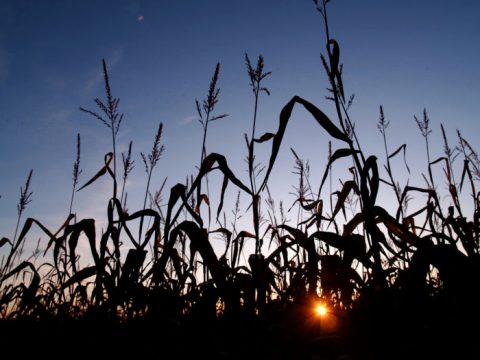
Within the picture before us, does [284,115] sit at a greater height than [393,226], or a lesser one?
greater

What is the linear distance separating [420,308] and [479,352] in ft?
0.86

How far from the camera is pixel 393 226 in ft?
5.20

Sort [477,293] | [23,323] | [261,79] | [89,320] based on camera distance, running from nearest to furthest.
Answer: [477,293] < [89,320] < [23,323] < [261,79]

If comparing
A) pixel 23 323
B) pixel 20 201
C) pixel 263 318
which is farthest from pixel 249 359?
pixel 20 201

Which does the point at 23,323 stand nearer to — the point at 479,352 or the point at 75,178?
the point at 75,178

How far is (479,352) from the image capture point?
3.35 feet

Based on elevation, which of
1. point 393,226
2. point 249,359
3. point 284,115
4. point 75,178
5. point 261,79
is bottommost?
point 249,359

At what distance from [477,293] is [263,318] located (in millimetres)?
908

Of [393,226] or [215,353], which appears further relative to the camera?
[393,226]

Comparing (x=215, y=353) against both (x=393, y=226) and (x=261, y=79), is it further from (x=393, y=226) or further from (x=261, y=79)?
(x=261, y=79)

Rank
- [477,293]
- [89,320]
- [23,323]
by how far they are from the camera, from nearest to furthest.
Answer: [477,293] → [89,320] → [23,323]

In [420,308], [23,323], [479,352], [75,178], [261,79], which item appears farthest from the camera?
[75,178]

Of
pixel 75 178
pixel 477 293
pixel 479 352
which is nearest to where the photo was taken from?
pixel 479 352

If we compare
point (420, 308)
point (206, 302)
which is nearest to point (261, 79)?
point (206, 302)
